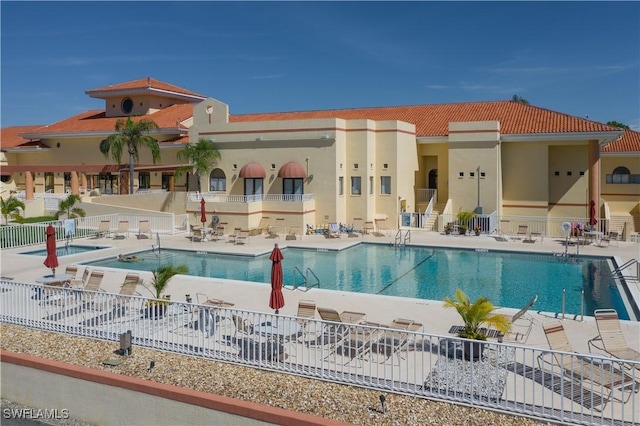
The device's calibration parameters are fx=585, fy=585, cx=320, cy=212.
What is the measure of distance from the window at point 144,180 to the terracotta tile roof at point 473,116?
26.9ft

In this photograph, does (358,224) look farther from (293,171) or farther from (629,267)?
(629,267)

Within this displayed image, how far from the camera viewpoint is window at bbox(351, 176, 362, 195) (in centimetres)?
3525

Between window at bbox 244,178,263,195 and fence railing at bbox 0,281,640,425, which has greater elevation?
window at bbox 244,178,263,195

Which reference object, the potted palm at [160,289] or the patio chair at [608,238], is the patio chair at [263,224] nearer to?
the potted palm at [160,289]

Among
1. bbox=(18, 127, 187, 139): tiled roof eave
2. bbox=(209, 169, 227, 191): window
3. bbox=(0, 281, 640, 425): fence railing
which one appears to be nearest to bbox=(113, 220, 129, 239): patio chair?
bbox=(209, 169, 227, 191): window

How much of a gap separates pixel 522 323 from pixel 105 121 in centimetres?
4316

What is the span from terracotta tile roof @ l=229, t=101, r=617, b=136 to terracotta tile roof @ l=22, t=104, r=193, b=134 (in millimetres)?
4434

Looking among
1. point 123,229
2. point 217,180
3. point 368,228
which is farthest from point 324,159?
point 123,229

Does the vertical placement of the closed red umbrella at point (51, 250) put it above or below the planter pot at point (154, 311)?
above

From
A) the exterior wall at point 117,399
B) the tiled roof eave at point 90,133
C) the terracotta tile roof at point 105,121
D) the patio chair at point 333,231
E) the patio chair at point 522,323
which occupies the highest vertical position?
the terracotta tile roof at point 105,121

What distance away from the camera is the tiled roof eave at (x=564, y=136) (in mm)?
32562

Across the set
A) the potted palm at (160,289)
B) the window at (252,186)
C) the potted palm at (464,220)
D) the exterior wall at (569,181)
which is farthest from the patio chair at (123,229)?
the exterior wall at (569,181)

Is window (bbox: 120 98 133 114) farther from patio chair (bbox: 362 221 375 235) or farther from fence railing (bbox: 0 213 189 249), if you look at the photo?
patio chair (bbox: 362 221 375 235)

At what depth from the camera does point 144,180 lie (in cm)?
4562
